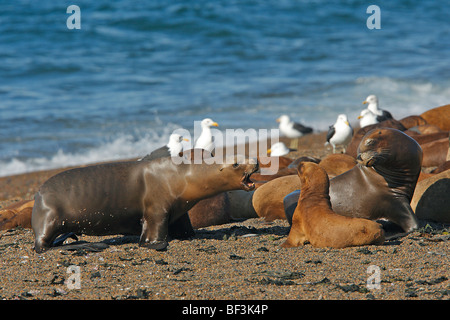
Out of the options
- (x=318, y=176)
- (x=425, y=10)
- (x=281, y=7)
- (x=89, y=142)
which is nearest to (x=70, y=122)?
(x=89, y=142)

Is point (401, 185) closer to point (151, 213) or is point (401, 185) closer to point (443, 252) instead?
point (443, 252)

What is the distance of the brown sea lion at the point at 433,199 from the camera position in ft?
21.1

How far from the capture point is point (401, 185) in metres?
6.19

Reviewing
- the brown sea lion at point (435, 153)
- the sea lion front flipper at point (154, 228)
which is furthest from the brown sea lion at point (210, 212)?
the brown sea lion at point (435, 153)

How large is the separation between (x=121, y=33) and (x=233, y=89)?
833cm

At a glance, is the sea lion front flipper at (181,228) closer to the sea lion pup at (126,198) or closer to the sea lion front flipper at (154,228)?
the sea lion pup at (126,198)

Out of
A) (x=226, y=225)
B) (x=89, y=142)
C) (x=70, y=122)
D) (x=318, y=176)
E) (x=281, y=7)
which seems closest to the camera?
(x=318, y=176)

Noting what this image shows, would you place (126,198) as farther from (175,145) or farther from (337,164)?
(175,145)

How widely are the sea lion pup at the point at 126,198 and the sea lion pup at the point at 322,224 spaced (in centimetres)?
57

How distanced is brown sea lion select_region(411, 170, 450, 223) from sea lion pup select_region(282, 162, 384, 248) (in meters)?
1.23

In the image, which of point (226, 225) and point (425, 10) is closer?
point (226, 225)

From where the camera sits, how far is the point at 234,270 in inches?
197

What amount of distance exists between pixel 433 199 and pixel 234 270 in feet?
8.35

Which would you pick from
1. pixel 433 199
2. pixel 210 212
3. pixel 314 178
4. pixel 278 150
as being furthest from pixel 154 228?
pixel 278 150
